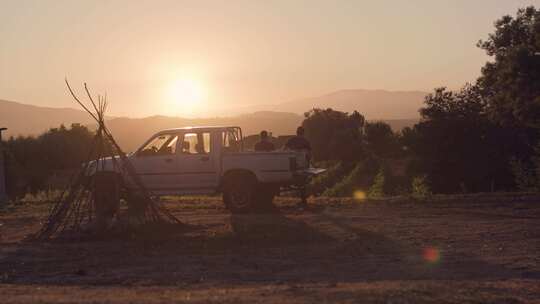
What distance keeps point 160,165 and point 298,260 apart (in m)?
6.93

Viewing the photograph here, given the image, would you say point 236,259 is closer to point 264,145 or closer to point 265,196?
point 265,196

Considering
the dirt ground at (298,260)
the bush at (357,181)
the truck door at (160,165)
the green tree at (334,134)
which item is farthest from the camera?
the green tree at (334,134)

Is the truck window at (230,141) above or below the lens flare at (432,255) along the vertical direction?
above

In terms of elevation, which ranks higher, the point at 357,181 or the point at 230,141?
the point at 230,141

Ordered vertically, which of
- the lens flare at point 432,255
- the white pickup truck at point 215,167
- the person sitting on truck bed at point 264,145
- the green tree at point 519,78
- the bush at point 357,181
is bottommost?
the lens flare at point 432,255

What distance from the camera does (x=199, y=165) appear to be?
17375mm

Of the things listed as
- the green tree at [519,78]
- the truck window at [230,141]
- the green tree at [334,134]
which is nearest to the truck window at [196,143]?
the truck window at [230,141]

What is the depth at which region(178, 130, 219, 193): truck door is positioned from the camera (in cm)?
1733

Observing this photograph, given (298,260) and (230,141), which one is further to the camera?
(230,141)

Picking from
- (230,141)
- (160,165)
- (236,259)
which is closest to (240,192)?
(230,141)

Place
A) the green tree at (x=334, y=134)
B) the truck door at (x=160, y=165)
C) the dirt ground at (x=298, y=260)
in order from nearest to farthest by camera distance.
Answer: the dirt ground at (x=298, y=260), the truck door at (x=160, y=165), the green tree at (x=334, y=134)

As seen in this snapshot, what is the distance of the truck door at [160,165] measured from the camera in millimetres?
17453

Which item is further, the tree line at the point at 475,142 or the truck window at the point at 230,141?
the tree line at the point at 475,142

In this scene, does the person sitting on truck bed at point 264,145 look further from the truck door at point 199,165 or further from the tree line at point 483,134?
the tree line at point 483,134
